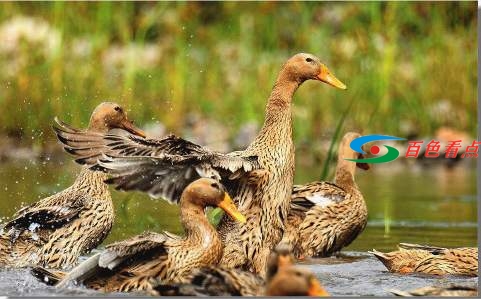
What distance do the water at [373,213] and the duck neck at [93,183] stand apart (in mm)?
526

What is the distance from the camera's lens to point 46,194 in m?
11.6

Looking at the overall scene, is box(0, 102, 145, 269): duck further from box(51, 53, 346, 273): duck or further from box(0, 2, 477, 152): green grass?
box(0, 2, 477, 152): green grass

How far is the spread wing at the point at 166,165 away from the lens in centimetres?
757

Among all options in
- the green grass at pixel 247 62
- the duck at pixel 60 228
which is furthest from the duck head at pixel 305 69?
the green grass at pixel 247 62

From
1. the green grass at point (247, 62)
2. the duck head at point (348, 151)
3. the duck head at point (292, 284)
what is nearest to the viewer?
the duck head at point (292, 284)

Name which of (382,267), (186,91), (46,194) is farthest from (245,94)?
(382,267)

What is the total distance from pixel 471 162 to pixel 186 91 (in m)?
3.98

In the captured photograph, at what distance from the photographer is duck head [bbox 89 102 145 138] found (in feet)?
30.3

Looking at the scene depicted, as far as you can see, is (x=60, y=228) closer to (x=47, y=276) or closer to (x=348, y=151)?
(x=47, y=276)

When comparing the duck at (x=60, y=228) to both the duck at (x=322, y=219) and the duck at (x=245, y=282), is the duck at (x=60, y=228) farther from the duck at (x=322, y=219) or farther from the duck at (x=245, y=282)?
the duck at (x=245, y=282)

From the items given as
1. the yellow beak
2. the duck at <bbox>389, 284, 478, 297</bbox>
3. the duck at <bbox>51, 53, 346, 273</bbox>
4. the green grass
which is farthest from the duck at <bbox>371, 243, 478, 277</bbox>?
the green grass

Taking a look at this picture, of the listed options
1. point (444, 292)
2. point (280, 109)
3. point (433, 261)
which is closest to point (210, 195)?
point (280, 109)

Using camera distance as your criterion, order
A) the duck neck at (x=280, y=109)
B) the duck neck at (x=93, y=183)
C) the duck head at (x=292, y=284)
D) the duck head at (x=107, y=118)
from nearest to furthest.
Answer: the duck head at (x=292, y=284), the duck neck at (x=280, y=109), the duck neck at (x=93, y=183), the duck head at (x=107, y=118)

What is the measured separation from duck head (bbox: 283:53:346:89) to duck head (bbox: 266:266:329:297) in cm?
297
